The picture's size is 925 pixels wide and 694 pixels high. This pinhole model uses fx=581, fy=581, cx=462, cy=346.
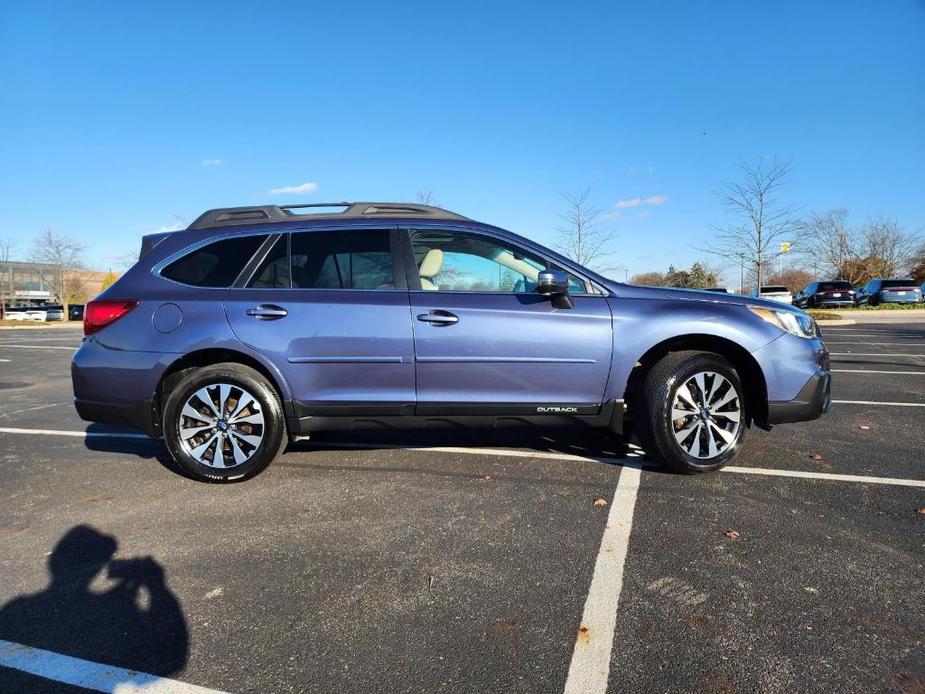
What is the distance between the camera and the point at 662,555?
2.78 m

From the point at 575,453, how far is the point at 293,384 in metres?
2.20

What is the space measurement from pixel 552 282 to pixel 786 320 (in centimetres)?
173

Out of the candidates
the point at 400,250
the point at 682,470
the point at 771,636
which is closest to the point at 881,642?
the point at 771,636

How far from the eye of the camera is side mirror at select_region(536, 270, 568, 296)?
3.77 meters

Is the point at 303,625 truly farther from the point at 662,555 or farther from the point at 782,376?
the point at 782,376

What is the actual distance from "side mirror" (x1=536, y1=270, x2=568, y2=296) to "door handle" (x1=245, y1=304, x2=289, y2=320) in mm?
1701

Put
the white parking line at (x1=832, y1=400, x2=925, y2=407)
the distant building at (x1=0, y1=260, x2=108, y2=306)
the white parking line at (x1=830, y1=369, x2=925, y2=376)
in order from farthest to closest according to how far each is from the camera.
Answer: the distant building at (x1=0, y1=260, x2=108, y2=306) < the white parking line at (x1=830, y1=369, x2=925, y2=376) < the white parking line at (x1=832, y1=400, x2=925, y2=407)

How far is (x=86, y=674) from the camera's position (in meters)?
1.96

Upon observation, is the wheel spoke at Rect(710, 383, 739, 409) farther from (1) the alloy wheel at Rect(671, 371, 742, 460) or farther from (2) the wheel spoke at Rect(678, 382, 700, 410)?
(2) the wheel spoke at Rect(678, 382, 700, 410)

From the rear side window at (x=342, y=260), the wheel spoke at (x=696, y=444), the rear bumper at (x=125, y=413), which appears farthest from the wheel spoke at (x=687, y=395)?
the rear bumper at (x=125, y=413)

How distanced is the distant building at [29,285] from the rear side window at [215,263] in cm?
5894

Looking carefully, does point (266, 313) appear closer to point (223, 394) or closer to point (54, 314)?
point (223, 394)

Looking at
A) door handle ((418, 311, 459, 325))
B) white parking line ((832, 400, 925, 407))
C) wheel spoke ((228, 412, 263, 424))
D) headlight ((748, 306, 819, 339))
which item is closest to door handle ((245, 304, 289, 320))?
wheel spoke ((228, 412, 263, 424))

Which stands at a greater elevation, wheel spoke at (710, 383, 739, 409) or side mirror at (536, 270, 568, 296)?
side mirror at (536, 270, 568, 296)
